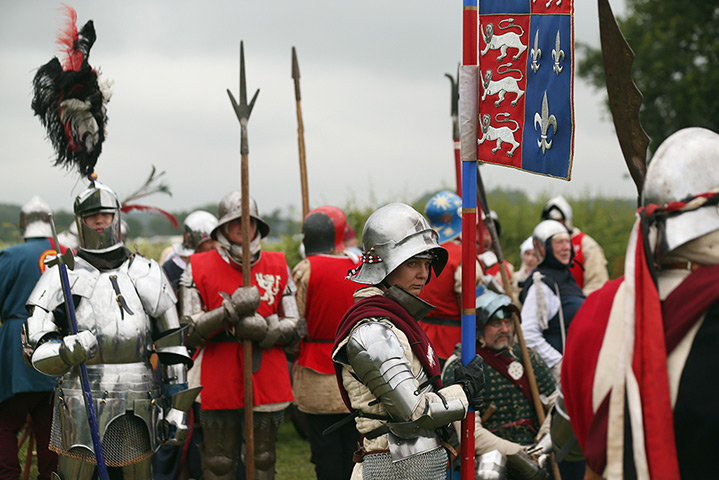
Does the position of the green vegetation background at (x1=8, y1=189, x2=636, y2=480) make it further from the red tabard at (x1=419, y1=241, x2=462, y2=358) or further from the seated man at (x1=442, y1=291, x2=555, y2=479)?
the seated man at (x1=442, y1=291, x2=555, y2=479)

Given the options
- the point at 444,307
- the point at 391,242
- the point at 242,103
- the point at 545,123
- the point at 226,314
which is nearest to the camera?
the point at 545,123

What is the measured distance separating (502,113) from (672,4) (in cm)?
2197

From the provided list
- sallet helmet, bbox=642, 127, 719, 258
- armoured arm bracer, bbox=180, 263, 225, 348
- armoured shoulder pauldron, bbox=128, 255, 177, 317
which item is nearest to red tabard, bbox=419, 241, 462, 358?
armoured arm bracer, bbox=180, 263, 225, 348

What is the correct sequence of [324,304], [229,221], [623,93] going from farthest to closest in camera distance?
[324,304]
[229,221]
[623,93]

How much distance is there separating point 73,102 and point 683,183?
3692mm

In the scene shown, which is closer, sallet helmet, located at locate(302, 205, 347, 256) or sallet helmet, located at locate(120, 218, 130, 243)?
sallet helmet, located at locate(120, 218, 130, 243)

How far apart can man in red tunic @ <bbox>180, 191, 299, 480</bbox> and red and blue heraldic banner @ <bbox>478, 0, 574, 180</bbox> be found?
229 cm

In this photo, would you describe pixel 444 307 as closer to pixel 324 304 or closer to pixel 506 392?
pixel 324 304

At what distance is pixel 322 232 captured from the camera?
6012 mm

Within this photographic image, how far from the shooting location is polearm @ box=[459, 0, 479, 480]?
352 centimetres

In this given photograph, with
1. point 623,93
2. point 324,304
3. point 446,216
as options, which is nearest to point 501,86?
point 623,93

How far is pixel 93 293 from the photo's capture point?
15.0 ft

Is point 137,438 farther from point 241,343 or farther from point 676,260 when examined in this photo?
point 676,260

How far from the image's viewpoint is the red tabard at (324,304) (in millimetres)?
5859
